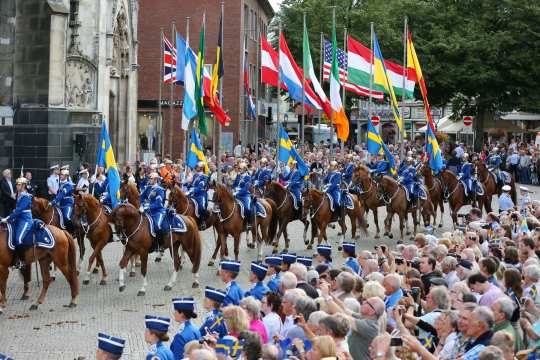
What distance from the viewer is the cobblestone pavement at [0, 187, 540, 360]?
578 inches

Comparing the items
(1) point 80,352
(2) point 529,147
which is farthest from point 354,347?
(2) point 529,147

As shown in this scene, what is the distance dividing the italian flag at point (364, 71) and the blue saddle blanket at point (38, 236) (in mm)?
19160

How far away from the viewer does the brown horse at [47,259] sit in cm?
1720

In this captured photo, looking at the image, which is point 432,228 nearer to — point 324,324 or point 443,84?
point 324,324

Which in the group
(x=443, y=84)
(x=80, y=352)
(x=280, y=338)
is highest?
(x=443, y=84)

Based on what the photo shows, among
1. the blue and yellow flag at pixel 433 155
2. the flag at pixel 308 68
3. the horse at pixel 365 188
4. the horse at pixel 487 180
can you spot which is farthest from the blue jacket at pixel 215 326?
the flag at pixel 308 68

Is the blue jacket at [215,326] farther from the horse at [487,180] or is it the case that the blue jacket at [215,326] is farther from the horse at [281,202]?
the horse at [487,180]

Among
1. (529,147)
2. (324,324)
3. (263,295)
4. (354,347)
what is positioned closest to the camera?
(324,324)

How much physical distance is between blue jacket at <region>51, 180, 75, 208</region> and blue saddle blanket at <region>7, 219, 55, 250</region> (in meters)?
2.94

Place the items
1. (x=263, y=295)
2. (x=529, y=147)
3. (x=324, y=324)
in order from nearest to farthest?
(x=324, y=324), (x=263, y=295), (x=529, y=147)

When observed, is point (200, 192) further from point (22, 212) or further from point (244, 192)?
point (22, 212)

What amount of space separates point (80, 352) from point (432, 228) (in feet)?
52.0

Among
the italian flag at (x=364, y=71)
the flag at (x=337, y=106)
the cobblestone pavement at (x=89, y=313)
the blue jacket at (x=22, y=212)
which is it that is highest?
the italian flag at (x=364, y=71)

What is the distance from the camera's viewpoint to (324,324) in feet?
27.9
